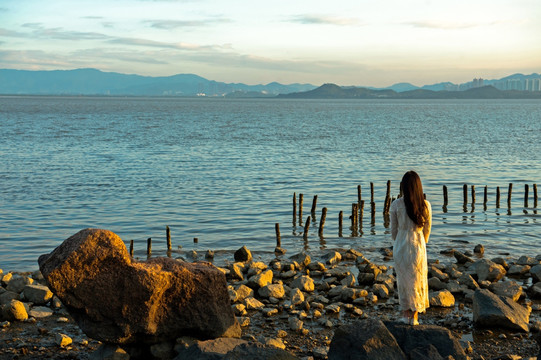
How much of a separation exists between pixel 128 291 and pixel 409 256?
4881 mm

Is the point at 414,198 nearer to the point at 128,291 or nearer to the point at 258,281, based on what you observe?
the point at 128,291

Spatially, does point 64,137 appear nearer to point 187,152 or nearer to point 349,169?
point 187,152

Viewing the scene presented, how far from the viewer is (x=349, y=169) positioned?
1937 inches

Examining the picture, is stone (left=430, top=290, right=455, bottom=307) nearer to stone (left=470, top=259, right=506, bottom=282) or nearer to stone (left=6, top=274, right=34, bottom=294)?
→ stone (left=470, top=259, right=506, bottom=282)

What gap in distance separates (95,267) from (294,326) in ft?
15.0

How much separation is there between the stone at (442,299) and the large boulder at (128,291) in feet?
18.5

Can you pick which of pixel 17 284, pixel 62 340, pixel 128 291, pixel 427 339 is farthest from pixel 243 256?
pixel 427 339

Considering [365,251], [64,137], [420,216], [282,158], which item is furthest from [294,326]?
[64,137]

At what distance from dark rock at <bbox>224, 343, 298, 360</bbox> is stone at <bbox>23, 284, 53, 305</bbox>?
24.9 feet

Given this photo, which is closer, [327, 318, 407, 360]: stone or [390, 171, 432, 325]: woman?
[327, 318, 407, 360]: stone

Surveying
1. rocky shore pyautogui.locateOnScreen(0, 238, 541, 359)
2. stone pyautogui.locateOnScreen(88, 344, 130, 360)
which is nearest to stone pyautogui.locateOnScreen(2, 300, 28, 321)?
rocky shore pyautogui.locateOnScreen(0, 238, 541, 359)

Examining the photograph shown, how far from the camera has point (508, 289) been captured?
1525 centimetres

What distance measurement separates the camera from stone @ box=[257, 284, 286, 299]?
49.6ft

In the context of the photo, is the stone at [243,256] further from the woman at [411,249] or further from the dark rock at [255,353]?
the dark rock at [255,353]
